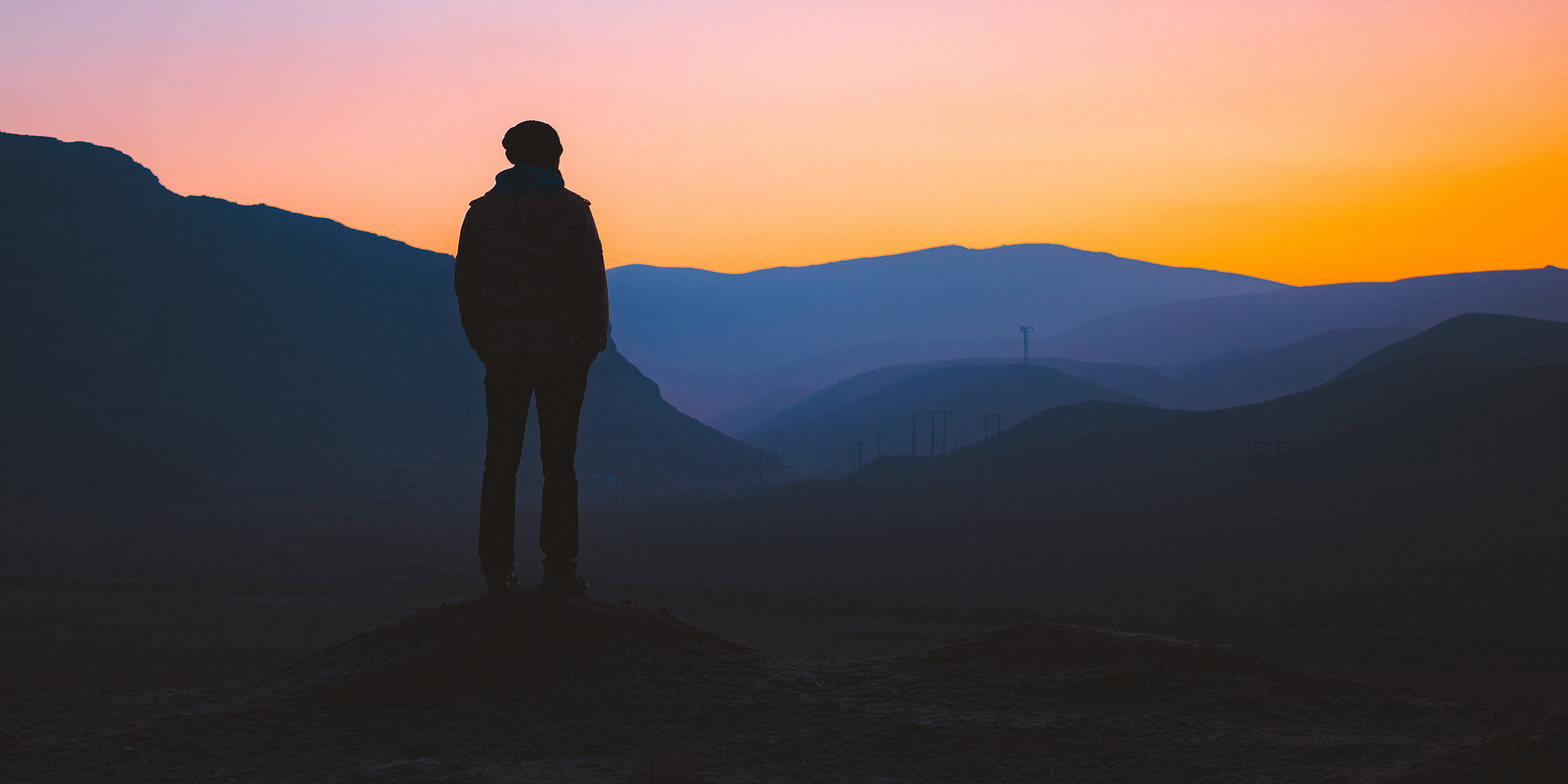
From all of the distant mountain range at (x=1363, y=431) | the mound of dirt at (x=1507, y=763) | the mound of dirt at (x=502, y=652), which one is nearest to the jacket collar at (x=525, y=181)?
the mound of dirt at (x=502, y=652)

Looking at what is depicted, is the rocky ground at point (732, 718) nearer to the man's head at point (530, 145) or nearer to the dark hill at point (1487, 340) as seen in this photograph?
the man's head at point (530, 145)

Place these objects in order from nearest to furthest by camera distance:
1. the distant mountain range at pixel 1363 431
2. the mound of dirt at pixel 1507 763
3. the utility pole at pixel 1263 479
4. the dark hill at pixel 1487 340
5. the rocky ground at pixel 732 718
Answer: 1. the mound of dirt at pixel 1507 763
2. the rocky ground at pixel 732 718
3. the utility pole at pixel 1263 479
4. the distant mountain range at pixel 1363 431
5. the dark hill at pixel 1487 340

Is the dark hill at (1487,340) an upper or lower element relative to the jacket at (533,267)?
upper

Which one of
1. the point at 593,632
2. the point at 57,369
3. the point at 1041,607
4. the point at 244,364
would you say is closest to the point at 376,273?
the point at 244,364

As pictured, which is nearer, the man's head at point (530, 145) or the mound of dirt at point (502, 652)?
the mound of dirt at point (502, 652)

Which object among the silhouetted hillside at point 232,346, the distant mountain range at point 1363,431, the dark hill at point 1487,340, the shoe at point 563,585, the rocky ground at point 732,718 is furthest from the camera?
the dark hill at point 1487,340

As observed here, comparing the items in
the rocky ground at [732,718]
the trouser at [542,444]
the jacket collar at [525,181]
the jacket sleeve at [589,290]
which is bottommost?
the rocky ground at [732,718]

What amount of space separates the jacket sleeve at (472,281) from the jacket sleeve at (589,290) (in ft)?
2.31

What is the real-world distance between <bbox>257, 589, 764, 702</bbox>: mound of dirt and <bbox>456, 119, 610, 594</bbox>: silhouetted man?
1.39ft

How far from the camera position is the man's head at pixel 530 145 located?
8.47 meters

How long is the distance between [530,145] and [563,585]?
323cm

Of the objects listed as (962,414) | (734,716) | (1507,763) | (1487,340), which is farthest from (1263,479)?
(962,414)

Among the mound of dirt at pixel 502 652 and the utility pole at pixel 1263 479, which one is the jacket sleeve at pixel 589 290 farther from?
the utility pole at pixel 1263 479

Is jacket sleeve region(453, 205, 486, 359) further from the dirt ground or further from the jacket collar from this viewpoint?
the dirt ground
